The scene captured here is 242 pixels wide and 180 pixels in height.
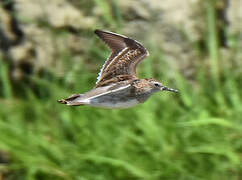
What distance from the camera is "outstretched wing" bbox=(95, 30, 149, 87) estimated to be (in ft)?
13.3

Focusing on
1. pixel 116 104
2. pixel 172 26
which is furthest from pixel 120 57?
pixel 172 26

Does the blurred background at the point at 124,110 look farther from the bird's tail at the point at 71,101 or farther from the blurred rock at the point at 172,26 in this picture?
the bird's tail at the point at 71,101

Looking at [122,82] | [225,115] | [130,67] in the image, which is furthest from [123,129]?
[122,82]

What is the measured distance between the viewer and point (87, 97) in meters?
3.40

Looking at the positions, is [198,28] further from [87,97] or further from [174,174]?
[87,97]

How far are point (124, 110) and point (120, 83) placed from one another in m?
3.11

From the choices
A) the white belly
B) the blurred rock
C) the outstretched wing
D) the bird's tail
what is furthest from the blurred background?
the bird's tail

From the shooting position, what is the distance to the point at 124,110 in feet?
22.1

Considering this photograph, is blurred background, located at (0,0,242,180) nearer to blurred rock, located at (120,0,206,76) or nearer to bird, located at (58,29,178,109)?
blurred rock, located at (120,0,206,76)

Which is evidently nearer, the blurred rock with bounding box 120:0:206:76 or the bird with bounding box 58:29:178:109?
the bird with bounding box 58:29:178:109

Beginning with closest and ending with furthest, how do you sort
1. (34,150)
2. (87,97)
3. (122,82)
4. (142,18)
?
(87,97), (122,82), (34,150), (142,18)

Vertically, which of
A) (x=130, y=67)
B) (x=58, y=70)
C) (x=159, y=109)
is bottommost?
(x=130, y=67)

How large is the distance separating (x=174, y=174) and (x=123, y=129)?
679 mm

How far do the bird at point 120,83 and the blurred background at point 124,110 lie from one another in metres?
1.77
